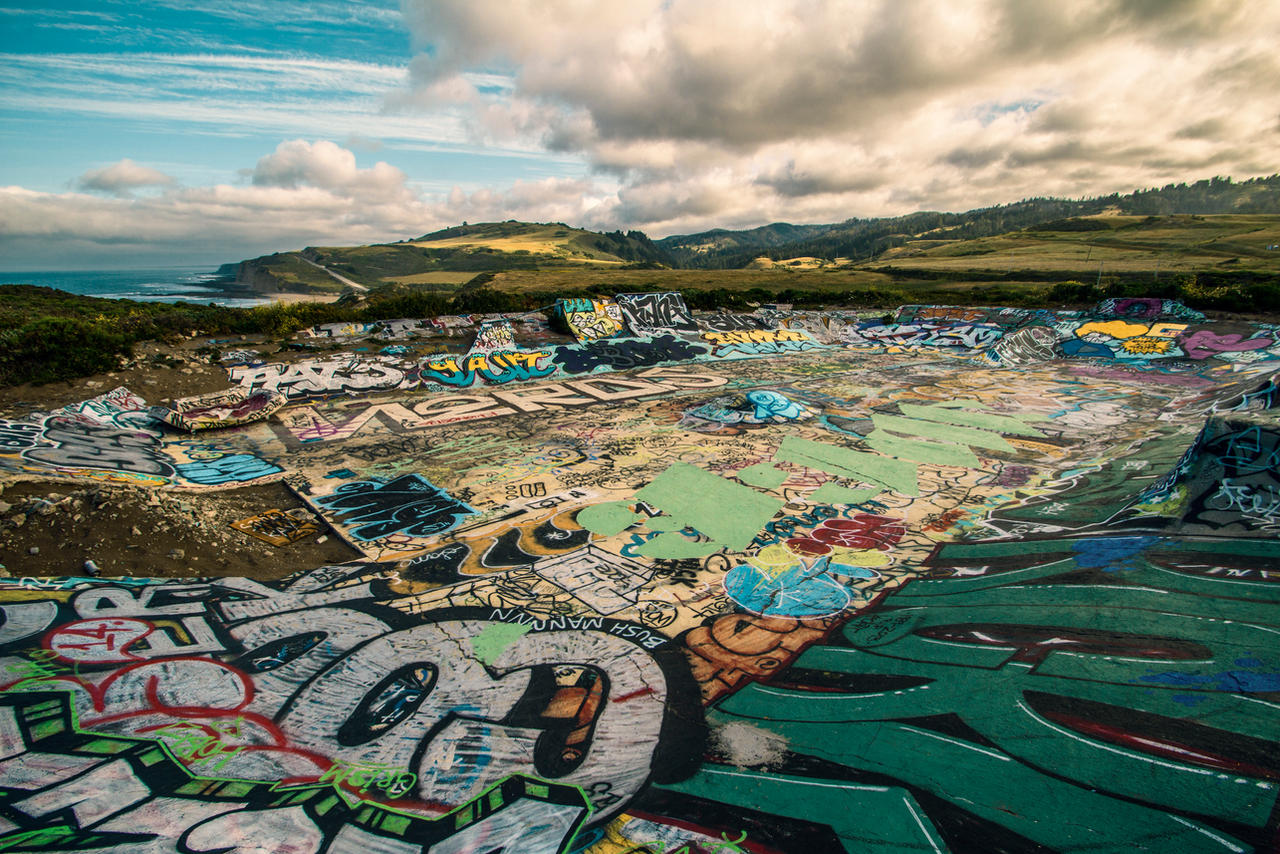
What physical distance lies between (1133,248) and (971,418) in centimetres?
11177

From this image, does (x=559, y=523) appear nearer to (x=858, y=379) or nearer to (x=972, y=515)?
(x=972, y=515)

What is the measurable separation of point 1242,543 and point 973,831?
7892 millimetres

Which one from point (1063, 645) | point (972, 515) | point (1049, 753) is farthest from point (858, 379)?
point (1049, 753)

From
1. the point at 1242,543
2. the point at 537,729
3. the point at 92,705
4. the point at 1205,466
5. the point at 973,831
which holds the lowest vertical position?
the point at 537,729

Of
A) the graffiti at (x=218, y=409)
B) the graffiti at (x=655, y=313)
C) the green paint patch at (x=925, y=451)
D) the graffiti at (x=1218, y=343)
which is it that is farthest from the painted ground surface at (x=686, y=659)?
the graffiti at (x=655, y=313)

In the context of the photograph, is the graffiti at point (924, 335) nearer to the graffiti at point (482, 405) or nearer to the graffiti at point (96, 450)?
the graffiti at point (482, 405)

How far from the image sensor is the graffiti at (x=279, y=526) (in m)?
12.0

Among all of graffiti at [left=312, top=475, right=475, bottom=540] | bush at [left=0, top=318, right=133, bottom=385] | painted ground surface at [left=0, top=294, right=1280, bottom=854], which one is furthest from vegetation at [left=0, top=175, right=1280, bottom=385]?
graffiti at [left=312, top=475, right=475, bottom=540]

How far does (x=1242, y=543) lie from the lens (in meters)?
8.11

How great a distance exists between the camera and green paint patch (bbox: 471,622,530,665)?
26.5 ft

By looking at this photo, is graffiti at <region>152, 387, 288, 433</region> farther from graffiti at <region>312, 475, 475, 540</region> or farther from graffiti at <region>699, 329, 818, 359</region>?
graffiti at <region>699, 329, 818, 359</region>

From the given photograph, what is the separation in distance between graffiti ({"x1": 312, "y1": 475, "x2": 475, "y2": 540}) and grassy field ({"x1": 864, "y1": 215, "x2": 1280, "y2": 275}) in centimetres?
9364

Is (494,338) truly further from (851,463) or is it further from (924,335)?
(924,335)

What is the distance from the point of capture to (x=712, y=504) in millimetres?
13594
